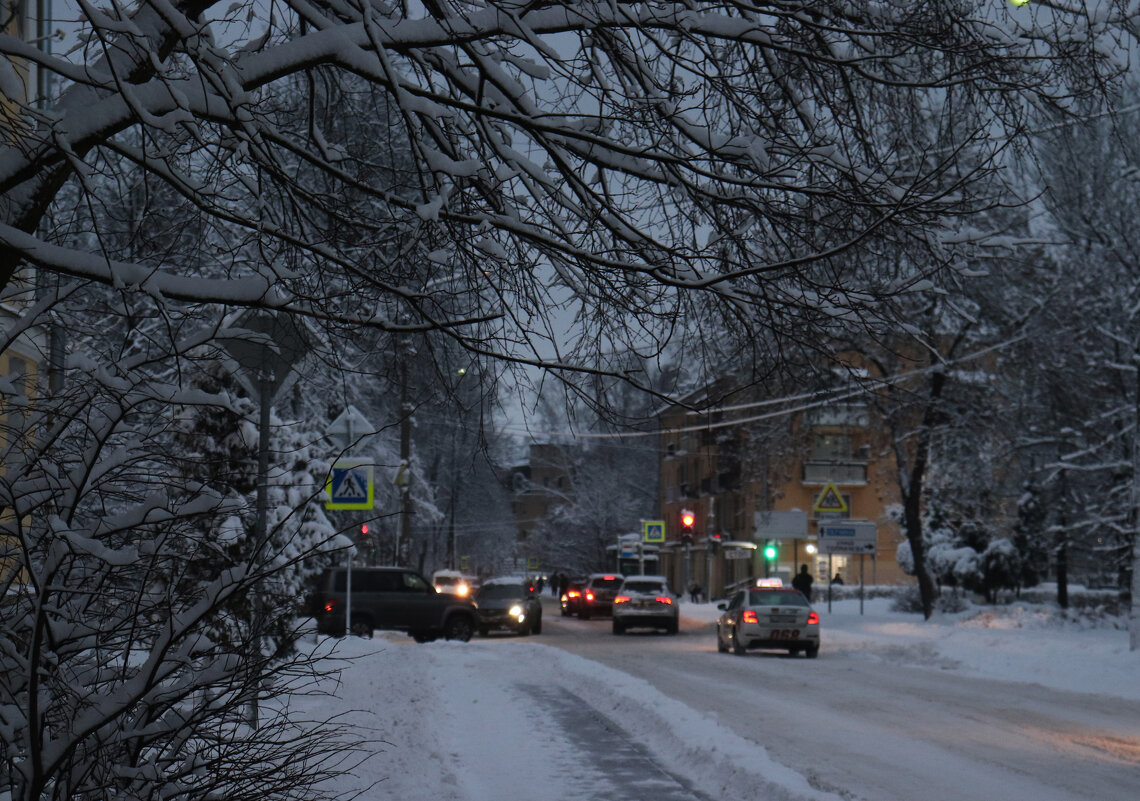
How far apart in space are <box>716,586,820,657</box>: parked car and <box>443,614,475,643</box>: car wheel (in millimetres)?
7841

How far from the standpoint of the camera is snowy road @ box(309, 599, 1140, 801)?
30.5 ft

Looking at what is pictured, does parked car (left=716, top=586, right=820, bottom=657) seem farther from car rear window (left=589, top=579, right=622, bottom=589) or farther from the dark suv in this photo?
car rear window (left=589, top=579, right=622, bottom=589)

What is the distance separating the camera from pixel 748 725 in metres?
13.7

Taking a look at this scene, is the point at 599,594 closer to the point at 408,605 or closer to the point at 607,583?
the point at 607,583

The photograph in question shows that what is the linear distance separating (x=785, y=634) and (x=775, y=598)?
850 mm

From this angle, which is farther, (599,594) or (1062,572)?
(599,594)

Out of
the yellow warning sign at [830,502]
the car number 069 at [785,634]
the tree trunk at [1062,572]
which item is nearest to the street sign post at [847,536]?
the yellow warning sign at [830,502]

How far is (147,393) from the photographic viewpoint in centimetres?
420

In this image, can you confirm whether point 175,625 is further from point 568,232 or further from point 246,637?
point 568,232

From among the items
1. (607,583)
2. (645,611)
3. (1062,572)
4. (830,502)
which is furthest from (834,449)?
(830,502)

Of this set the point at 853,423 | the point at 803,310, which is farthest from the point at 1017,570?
→ the point at 803,310

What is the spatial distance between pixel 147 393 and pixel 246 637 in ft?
Answer: 2.75

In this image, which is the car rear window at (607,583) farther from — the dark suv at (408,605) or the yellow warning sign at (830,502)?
the dark suv at (408,605)

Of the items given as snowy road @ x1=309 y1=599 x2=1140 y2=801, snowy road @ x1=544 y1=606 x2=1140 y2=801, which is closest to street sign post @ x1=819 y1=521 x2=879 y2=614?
snowy road @ x1=309 y1=599 x2=1140 y2=801
